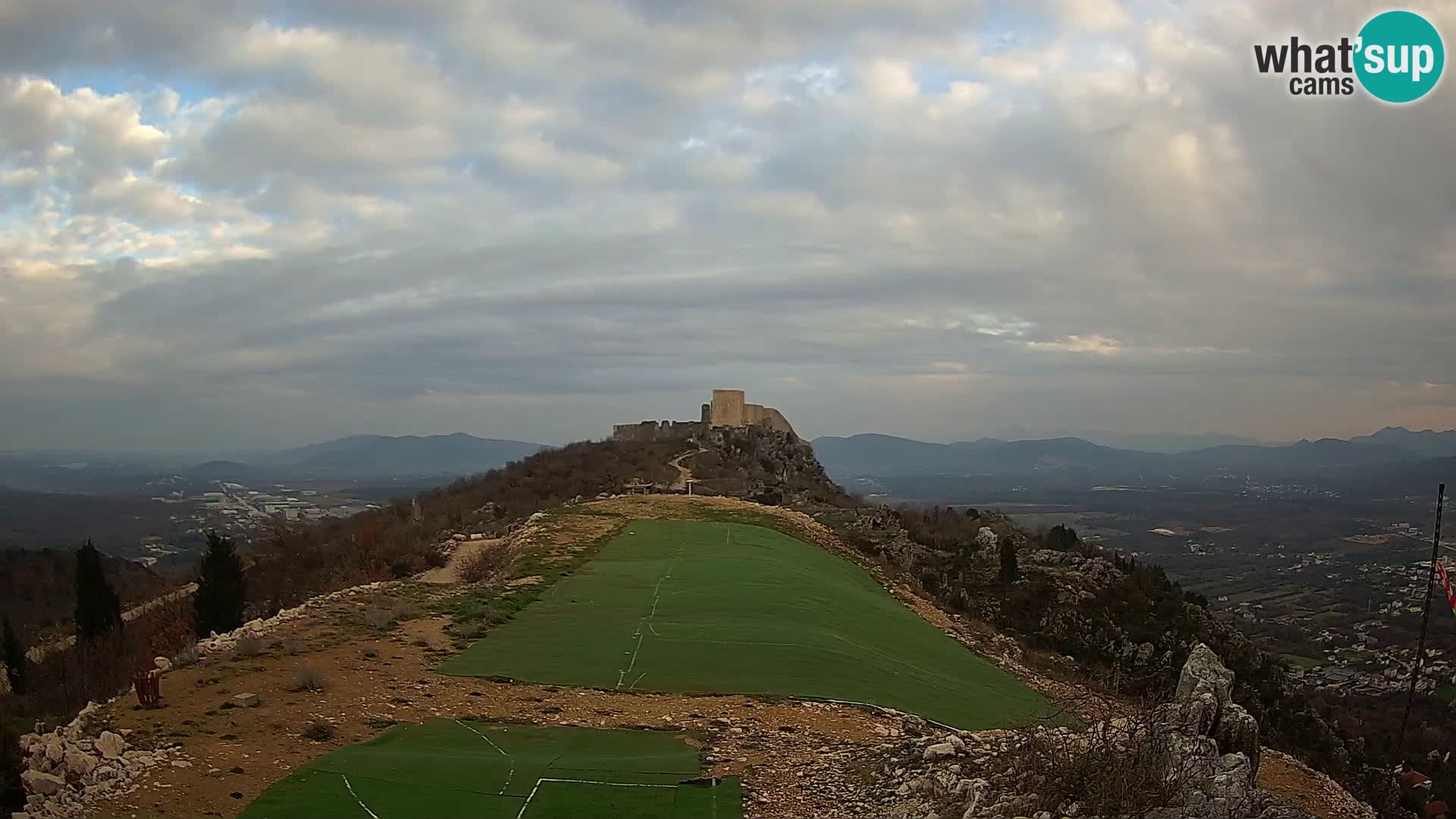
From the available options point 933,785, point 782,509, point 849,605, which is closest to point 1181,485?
point 782,509

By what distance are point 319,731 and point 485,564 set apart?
13785 millimetres

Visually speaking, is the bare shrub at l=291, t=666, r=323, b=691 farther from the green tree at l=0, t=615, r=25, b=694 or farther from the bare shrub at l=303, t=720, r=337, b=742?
the green tree at l=0, t=615, r=25, b=694

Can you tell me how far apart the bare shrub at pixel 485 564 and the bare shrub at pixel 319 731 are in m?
10.8

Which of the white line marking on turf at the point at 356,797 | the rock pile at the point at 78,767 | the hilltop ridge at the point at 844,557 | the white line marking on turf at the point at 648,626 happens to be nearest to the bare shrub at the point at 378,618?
the hilltop ridge at the point at 844,557

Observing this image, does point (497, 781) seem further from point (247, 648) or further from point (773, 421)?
point (773, 421)

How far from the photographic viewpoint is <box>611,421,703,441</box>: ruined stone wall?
66625 millimetres

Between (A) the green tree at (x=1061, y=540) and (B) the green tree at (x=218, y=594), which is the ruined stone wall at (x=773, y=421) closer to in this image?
(A) the green tree at (x=1061, y=540)

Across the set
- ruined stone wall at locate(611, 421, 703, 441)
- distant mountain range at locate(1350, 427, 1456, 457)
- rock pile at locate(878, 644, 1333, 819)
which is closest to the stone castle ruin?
ruined stone wall at locate(611, 421, 703, 441)

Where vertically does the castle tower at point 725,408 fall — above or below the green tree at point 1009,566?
above

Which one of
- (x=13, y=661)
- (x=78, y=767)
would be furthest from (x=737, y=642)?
(x=13, y=661)

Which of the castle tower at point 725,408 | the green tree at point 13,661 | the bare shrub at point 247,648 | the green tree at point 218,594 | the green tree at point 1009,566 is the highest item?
the castle tower at point 725,408

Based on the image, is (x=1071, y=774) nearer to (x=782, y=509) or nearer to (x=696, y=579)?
(x=696, y=579)

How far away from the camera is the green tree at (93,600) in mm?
25219

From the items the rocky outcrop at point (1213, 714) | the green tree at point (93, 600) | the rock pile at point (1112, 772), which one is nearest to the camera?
the rock pile at point (1112, 772)
